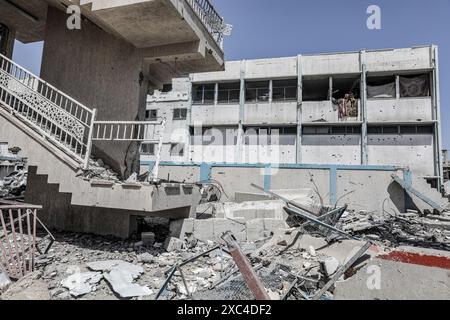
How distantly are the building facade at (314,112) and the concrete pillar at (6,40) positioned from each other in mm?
8612

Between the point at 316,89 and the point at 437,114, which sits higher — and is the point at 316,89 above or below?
above

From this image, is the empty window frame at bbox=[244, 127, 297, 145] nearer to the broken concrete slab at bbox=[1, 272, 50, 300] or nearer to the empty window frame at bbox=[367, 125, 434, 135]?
the empty window frame at bbox=[367, 125, 434, 135]

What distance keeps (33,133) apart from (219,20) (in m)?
5.86

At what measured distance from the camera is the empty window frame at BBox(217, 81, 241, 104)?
20.2 metres

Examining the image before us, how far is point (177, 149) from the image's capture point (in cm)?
2052

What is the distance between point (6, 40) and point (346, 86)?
768 inches

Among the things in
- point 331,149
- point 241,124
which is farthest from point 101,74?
point 331,149

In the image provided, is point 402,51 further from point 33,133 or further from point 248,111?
Answer: point 33,133

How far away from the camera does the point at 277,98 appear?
64.6ft

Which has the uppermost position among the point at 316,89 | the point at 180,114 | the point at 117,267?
the point at 316,89

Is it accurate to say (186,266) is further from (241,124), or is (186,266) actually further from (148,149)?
(148,149)

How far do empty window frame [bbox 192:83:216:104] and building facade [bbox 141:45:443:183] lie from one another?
78mm

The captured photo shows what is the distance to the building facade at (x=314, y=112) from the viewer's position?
16891 millimetres
